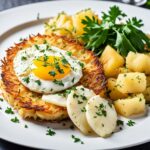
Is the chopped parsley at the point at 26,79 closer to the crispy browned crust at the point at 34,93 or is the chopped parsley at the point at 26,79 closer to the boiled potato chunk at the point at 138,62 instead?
the crispy browned crust at the point at 34,93

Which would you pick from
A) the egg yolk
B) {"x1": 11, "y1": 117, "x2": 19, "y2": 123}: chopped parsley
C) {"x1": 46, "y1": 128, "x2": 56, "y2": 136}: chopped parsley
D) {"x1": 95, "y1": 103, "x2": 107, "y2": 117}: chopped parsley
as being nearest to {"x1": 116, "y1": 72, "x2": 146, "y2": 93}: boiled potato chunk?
{"x1": 95, "y1": 103, "x2": 107, "y2": 117}: chopped parsley

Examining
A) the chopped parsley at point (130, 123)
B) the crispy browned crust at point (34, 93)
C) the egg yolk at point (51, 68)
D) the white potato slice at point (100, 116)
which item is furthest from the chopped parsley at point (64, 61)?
the chopped parsley at point (130, 123)

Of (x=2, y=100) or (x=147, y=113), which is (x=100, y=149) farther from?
(x=2, y=100)

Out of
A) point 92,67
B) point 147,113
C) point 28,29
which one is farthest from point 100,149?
point 28,29

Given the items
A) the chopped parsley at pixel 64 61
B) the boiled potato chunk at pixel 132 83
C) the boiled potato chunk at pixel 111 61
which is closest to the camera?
the boiled potato chunk at pixel 132 83

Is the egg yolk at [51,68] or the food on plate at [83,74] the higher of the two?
the egg yolk at [51,68]

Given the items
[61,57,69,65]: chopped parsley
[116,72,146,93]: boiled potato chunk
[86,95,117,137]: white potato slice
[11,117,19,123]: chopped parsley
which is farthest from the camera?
[61,57,69,65]: chopped parsley

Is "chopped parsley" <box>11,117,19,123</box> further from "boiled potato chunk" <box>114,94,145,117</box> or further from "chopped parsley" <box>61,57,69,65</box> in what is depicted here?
"boiled potato chunk" <box>114,94,145,117</box>
